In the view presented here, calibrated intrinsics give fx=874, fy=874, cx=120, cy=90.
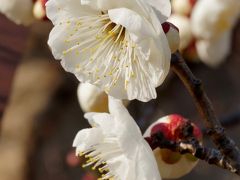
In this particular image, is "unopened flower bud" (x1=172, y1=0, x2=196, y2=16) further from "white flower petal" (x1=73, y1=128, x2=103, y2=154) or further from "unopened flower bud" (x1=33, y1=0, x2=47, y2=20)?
"white flower petal" (x1=73, y1=128, x2=103, y2=154)

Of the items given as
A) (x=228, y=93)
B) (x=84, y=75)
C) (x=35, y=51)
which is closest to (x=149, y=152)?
(x=84, y=75)

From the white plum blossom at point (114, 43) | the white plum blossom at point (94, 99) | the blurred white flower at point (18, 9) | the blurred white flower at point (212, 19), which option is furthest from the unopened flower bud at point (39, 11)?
the blurred white flower at point (212, 19)

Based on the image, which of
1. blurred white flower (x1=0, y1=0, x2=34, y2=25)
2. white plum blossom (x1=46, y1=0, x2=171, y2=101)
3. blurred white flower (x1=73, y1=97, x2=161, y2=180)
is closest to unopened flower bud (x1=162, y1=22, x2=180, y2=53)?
white plum blossom (x1=46, y1=0, x2=171, y2=101)

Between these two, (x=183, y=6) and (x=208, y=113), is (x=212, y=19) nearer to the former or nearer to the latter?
(x=183, y=6)

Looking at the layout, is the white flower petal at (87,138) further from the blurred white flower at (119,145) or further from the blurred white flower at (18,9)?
the blurred white flower at (18,9)

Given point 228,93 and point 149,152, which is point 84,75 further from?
point 228,93
